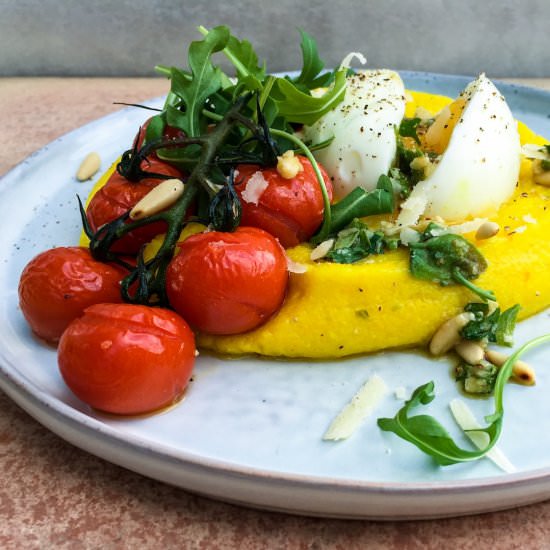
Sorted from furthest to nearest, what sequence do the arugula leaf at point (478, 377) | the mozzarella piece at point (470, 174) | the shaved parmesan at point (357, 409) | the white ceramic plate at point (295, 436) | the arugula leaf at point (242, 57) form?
the arugula leaf at point (242, 57) → the mozzarella piece at point (470, 174) → the arugula leaf at point (478, 377) → the shaved parmesan at point (357, 409) → the white ceramic plate at point (295, 436)

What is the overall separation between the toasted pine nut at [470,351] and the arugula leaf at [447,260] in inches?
5.1

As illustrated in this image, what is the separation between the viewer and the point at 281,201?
2008mm

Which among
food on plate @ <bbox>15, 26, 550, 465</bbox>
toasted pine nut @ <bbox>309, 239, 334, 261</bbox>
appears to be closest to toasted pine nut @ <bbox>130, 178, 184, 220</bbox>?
food on plate @ <bbox>15, 26, 550, 465</bbox>

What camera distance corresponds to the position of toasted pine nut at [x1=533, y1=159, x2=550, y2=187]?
224 centimetres

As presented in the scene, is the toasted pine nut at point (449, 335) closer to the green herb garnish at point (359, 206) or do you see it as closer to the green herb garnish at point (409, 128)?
the green herb garnish at point (359, 206)

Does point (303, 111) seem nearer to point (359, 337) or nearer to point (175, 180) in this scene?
point (175, 180)

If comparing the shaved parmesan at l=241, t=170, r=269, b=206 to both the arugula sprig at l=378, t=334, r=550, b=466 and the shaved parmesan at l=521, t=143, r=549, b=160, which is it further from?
the shaved parmesan at l=521, t=143, r=549, b=160

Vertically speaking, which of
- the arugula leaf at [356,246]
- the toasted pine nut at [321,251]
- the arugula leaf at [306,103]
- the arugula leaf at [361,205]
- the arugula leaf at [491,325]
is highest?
the arugula leaf at [306,103]

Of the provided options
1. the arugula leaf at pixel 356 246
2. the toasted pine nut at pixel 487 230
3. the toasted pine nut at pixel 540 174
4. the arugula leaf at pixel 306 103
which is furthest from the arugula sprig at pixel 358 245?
the toasted pine nut at pixel 540 174

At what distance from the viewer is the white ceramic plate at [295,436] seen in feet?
4.77

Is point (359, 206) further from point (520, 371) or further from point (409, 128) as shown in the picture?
point (520, 371)

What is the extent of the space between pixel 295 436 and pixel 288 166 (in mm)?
743

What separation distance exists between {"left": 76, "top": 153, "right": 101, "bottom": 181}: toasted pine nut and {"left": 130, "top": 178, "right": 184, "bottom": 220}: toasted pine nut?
821mm

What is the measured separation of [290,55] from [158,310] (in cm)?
337
